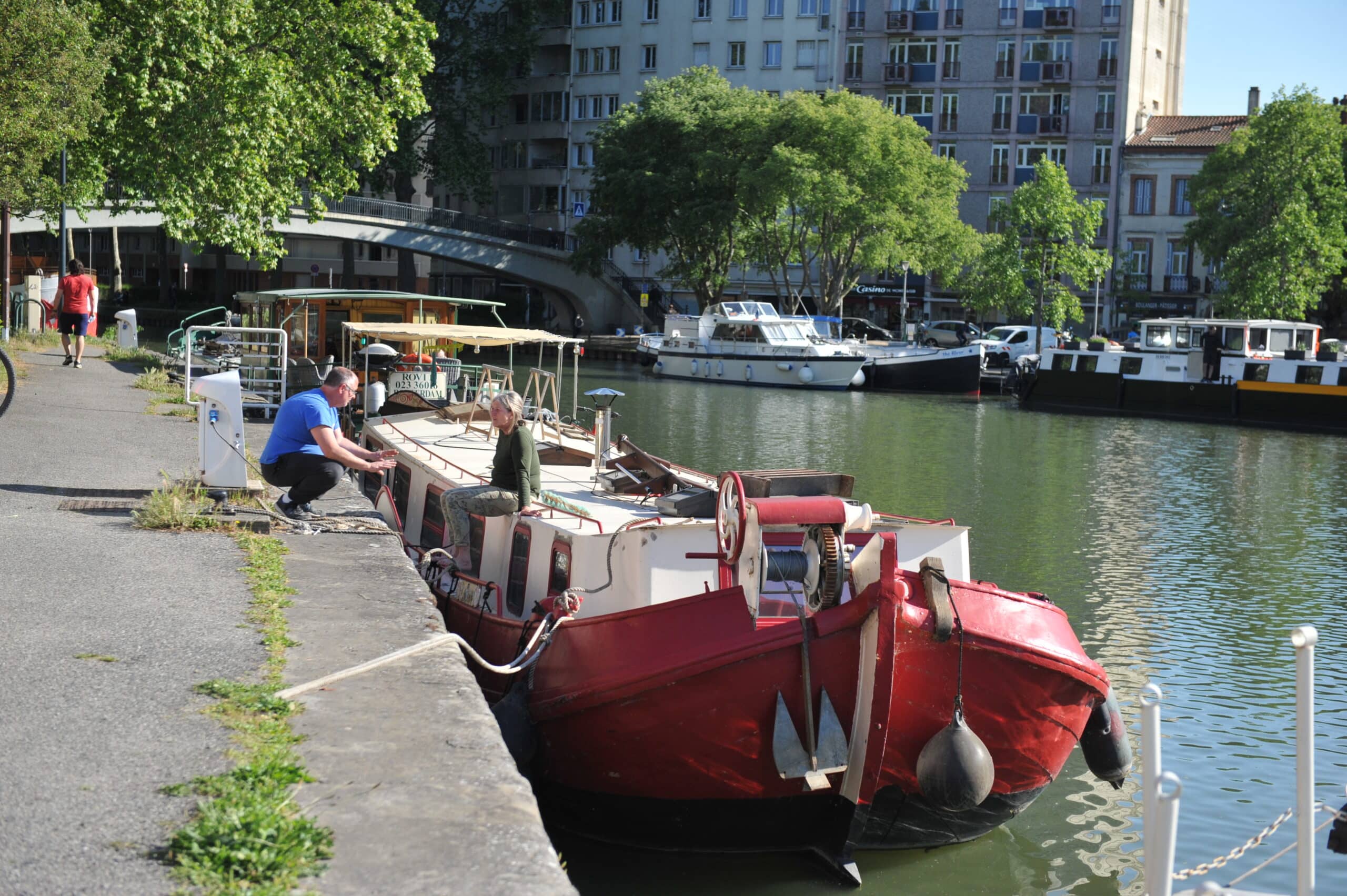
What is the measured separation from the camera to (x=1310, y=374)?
4344 cm

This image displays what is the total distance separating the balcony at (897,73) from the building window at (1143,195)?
12764 millimetres

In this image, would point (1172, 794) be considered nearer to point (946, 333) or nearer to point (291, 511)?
point (291, 511)

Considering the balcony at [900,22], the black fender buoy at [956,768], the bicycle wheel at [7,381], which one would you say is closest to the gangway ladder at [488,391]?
the bicycle wheel at [7,381]

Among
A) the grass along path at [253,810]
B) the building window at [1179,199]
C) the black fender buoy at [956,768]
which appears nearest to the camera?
the grass along path at [253,810]

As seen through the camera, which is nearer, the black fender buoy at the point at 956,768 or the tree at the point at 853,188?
the black fender buoy at the point at 956,768

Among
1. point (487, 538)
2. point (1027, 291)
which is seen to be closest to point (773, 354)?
point (1027, 291)

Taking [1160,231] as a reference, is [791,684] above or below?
below

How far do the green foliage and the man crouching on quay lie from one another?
38.5 ft

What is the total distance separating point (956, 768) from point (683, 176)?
189ft

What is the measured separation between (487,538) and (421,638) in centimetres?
410

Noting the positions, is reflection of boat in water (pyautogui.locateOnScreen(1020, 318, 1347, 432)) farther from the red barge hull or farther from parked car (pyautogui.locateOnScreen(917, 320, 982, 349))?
the red barge hull

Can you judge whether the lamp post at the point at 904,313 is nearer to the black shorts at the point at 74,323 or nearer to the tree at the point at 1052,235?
the tree at the point at 1052,235

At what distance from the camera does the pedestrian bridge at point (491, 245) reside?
2813 inches

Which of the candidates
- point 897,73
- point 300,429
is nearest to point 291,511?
point 300,429
